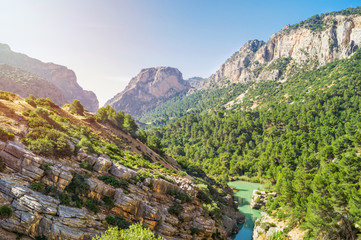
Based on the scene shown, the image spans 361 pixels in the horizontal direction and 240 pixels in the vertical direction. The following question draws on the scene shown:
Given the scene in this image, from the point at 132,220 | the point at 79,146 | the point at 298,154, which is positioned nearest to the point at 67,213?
the point at 132,220

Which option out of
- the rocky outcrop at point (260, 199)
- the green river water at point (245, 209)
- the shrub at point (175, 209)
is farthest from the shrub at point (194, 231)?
the rocky outcrop at point (260, 199)

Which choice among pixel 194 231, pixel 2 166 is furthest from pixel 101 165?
pixel 194 231

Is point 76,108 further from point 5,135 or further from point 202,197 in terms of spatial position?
point 202,197

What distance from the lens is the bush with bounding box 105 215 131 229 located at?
2128 cm

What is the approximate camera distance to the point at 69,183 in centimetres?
2192

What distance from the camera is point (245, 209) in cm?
5753

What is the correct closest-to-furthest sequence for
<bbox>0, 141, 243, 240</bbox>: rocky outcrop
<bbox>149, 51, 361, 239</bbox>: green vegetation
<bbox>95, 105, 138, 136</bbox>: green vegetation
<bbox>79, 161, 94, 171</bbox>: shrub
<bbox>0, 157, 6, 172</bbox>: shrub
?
<bbox>0, 141, 243, 240</bbox>: rocky outcrop → <bbox>0, 157, 6, 172</bbox>: shrub → <bbox>79, 161, 94, 171</bbox>: shrub → <bbox>149, 51, 361, 239</bbox>: green vegetation → <bbox>95, 105, 138, 136</bbox>: green vegetation

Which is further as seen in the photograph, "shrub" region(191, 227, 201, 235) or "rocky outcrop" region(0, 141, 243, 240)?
"shrub" region(191, 227, 201, 235)

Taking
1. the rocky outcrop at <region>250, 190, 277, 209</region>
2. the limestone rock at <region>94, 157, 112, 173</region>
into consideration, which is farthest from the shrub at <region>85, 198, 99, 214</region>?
the rocky outcrop at <region>250, 190, 277, 209</region>

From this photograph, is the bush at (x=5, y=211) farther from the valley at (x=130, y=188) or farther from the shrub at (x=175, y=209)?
the shrub at (x=175, y=209)

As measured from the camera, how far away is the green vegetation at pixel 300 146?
2973 cm

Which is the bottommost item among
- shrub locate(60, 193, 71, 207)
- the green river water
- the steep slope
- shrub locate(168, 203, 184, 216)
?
the green river water

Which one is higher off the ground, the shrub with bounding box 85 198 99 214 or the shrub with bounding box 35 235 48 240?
the shrub with bounding box 85 198 99 214

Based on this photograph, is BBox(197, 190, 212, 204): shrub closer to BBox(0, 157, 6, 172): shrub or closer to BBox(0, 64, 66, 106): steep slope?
BBox(0, 157, 6, 172): shrub
